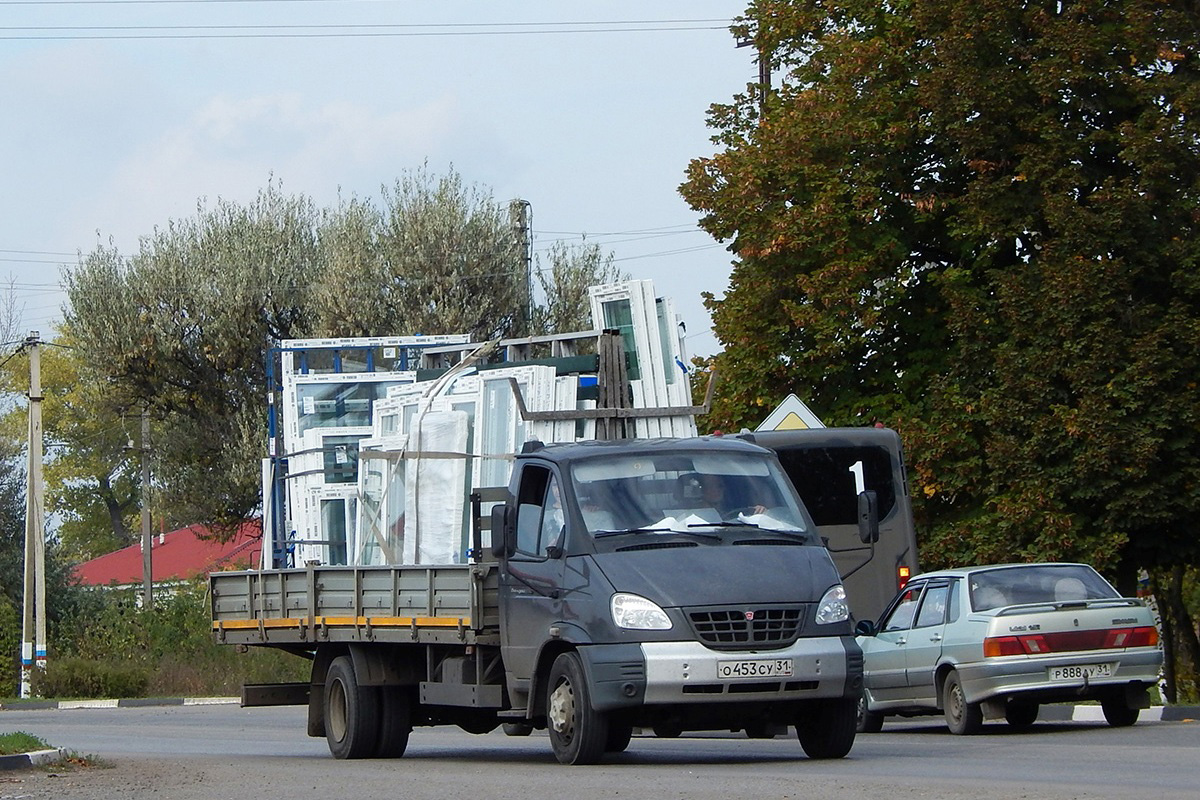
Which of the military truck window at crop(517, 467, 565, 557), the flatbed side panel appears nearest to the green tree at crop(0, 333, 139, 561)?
the flatbed side panel

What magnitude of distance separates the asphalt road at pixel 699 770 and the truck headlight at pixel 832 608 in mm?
950

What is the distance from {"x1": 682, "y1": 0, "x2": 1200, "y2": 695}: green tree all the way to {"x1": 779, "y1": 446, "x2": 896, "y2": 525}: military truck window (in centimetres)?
658

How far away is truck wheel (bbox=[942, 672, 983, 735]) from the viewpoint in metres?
17.2

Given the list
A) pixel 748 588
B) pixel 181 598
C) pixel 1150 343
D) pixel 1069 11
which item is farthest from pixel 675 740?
pixel 181 598

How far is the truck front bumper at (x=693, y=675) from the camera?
1202 cm

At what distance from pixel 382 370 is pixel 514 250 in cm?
2517

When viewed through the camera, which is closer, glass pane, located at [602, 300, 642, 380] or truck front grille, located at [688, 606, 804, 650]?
truck front grille, located at [688, 606, 804, 650]

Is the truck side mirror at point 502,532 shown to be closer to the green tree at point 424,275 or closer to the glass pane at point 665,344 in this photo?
the glass pane at point 665,344

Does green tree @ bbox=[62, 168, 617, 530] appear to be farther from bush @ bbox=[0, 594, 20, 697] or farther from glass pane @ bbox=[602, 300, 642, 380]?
glass pane @ bbox=[602, 300, 642, 380]

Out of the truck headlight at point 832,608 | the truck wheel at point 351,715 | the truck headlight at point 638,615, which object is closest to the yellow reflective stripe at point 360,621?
the truck wheel at point 351,715

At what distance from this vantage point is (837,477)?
20.2 m

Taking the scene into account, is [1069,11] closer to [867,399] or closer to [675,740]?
[867,399]

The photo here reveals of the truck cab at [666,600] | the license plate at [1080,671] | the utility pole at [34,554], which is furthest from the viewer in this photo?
the utility pole at [34,554]

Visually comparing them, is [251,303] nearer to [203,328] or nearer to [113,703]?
[203,328]
